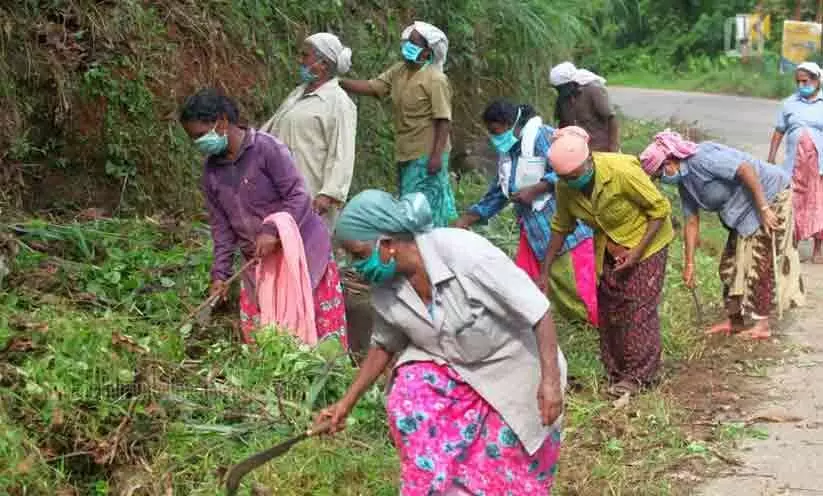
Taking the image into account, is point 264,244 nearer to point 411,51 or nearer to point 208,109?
point 208,109

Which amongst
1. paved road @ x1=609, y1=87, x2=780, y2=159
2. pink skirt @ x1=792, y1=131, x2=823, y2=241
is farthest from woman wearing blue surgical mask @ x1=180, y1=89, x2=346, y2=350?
paved road @ x1=609, y1=87, x2=780, y2=159

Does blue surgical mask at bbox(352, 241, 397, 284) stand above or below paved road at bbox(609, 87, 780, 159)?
above

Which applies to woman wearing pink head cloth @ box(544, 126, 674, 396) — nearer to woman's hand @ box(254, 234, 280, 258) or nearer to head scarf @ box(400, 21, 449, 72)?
woman's hand @ box(254, 234, 280, 258)

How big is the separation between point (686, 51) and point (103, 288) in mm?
30254

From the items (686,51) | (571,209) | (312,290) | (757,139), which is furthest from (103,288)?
(686,51)

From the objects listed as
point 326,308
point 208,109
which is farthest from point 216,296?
point 208,109

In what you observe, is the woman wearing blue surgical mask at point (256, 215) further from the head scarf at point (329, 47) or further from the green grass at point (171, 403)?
the head scarf at point (329, 47)

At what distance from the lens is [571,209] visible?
6602 millimetres

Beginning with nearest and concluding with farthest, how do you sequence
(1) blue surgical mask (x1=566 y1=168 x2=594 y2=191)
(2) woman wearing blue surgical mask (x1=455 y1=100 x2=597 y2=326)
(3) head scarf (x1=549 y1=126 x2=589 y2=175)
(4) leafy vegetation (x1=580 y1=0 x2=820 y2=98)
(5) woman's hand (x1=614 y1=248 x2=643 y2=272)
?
(3) head scarf (x1=549 y1=126 x2=589 y2=175) < (1) blue surgical mask (x1=566 y1=168 x2=594 y2=191) < (5) woman's hand (x1=614 y1=248 x2=643 y2=272) < (2) woman wearing blue surgical mask (x1=455 y1=100 x2=597 y2=326) < (4) leafy vegetation (x1=580 y1=0 x2=820 y2=98)

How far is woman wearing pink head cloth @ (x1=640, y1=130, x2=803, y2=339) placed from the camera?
7.47 meters

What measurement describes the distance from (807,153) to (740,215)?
323cm

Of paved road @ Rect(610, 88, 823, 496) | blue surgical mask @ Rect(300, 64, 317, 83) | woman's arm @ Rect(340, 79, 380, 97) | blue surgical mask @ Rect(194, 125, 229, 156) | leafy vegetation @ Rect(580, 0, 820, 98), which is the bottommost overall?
leafy vegetation @ Rect(580, 0, 820, 98)

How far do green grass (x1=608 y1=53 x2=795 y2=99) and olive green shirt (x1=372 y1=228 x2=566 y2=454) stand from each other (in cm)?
2275

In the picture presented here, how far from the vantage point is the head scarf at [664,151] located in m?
7.30
